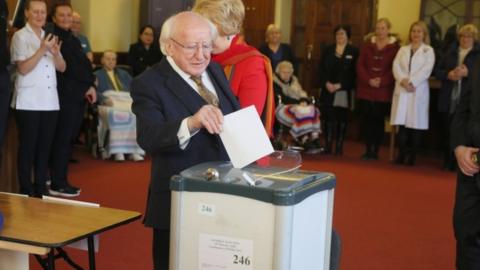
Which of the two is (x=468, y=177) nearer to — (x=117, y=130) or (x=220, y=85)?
(x=220, y=85)

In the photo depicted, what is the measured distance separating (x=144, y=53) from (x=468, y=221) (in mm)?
5867

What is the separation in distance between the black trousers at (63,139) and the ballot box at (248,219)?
3.57m

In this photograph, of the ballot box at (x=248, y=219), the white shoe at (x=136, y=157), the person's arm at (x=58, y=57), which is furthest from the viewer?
the white shoe at (x=136, y=157)

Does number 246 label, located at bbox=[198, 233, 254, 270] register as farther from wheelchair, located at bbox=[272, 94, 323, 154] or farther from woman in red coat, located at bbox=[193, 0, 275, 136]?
wheelchair, located at bbox=[272, 94, 323, 154]

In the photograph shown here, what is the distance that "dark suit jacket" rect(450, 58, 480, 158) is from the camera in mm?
2740

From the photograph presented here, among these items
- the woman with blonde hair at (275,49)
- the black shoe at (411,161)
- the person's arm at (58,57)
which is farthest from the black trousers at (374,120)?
the person's arm at (58,57)

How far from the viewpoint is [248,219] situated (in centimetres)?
171

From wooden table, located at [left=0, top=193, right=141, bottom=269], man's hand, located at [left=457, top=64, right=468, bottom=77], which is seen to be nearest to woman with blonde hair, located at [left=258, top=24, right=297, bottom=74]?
man's hand, located at [left=457, top=64, right=468, bottom=77]

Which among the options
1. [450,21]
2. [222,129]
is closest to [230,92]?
[222,129]

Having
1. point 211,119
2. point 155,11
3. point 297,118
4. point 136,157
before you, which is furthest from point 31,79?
point 155,11

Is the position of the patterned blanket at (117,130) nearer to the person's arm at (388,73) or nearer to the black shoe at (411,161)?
the person's arm at (388,73)

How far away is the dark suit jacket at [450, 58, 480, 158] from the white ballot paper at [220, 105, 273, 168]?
1.20 meters

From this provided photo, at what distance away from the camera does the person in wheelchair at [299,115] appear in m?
7.46

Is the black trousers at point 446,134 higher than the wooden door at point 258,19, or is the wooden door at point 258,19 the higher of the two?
Result: the wooden door at point 258,19
